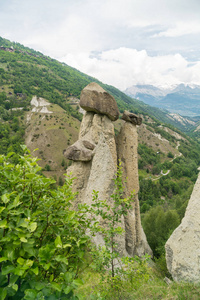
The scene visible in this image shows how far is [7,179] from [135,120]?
1336 centimetres

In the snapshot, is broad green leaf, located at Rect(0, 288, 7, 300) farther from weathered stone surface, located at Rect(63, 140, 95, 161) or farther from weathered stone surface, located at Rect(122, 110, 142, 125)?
weathered stone surface, located at Rect(122, 110, 142, 125)

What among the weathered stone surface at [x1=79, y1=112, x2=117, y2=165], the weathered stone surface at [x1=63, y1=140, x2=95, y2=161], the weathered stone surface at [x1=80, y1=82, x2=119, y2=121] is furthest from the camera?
the weathered stone surface at [x1=80, y1=82, x2=119, y2=121]

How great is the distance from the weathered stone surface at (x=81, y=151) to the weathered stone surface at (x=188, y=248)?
769 cm

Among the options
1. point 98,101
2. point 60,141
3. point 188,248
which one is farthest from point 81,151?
point 60,141

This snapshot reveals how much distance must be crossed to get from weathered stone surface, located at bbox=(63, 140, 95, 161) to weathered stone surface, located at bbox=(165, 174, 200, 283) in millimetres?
7694

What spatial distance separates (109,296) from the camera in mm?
5762

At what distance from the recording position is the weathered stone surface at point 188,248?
7.46m

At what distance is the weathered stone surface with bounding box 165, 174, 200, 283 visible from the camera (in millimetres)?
7461

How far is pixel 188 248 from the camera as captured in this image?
7.85m

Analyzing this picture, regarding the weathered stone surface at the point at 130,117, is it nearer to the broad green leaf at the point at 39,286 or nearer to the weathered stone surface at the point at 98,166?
the weathered stone surface at the point at 98,166

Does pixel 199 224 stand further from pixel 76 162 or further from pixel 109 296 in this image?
pixel 76 162

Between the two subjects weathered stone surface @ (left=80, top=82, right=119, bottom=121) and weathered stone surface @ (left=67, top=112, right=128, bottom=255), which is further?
weathered stone surface @ (left=80, top=82, right=119, bottom=121)

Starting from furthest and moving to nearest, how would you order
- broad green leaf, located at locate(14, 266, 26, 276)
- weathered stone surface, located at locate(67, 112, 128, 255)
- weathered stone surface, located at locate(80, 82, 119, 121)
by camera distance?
weathered stone surface, located at locate(80, 82, 119, 121) → weathered stone surface, located at locate(67, 112, 128, 255) → broad green leaf, located at locate(14, 266, 26, 276)

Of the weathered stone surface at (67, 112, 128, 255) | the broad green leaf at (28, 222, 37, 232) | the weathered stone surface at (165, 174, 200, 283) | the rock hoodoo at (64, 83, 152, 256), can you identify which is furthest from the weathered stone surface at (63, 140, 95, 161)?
the broad green leaf at (28, 222, 37, 232)
